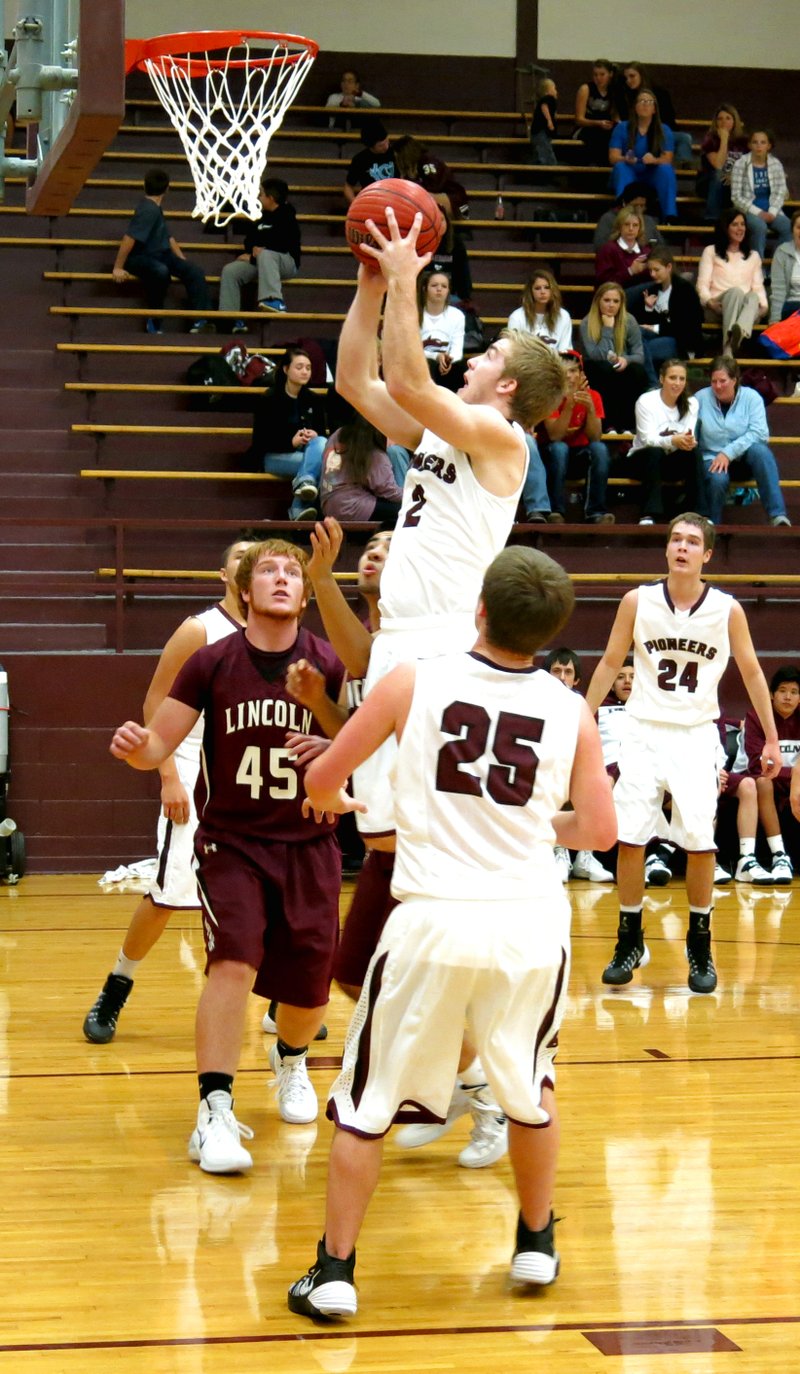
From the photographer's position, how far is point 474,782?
11.1 feet

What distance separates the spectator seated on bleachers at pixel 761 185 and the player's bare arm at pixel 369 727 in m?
12.5

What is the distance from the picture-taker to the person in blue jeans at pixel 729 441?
11852 millimetres

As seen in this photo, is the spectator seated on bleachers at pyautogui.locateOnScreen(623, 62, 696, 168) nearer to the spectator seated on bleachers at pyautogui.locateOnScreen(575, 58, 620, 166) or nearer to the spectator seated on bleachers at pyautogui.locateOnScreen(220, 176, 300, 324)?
the spectator seated on bleachers at pyautogui.locateOnScreen(575, 58, 620, 166)

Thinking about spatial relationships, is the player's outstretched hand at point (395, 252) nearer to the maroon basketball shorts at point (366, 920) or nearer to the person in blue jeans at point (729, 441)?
the maroon basketball shorts at point (366, 920)

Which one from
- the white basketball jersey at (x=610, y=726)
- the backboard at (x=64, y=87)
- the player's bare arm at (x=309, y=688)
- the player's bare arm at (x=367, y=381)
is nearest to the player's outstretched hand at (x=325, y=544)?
the player's bare arm at (x=367, y=381)

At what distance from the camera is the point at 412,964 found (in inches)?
132

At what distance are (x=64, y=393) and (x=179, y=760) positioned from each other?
6.68 metres

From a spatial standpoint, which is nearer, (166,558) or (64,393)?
(166,558)

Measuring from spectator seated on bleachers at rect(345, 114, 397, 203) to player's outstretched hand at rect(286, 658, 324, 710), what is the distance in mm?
10928

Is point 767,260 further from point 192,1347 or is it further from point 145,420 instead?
point 192,1347

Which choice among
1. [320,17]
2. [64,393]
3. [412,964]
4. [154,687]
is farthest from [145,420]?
[412,964]

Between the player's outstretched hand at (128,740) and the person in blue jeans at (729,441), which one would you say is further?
the person in blue jeans at (729,441)

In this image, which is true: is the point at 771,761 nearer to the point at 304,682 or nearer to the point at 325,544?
the point at 325,544

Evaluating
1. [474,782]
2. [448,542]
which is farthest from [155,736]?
[474,782]
